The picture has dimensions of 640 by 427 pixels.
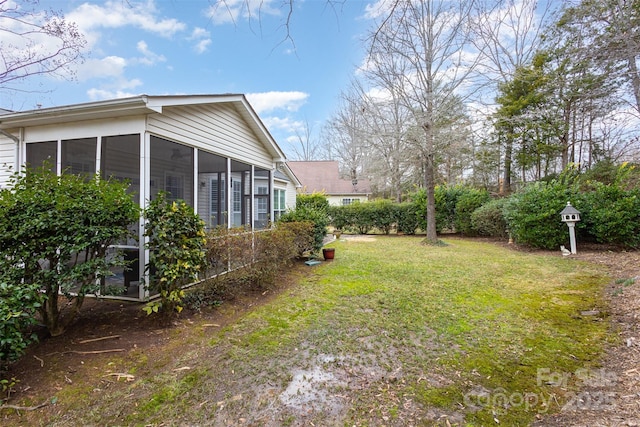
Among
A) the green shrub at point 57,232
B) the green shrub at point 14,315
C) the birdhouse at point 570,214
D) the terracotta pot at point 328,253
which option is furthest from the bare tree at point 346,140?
the green shrub at point 14,315

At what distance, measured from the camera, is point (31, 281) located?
2.98 meters

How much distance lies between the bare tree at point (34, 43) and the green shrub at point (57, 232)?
2868mm

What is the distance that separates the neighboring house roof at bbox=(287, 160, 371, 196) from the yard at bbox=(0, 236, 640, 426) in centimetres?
2113

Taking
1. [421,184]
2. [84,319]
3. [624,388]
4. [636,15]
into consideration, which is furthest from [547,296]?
[421,184]

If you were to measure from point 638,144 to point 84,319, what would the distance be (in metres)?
18.4

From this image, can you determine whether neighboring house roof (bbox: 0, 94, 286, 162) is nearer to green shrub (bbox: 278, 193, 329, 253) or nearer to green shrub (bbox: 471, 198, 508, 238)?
green shrub (bbox: 278, 193, 329, 253)

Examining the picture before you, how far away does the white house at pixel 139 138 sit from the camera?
4.35 metres

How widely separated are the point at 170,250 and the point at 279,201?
10083mm

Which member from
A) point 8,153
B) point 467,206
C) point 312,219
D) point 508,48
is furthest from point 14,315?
point 508,48

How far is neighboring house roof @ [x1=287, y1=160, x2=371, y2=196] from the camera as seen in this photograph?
26.2m

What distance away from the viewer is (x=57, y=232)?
3.09 meters

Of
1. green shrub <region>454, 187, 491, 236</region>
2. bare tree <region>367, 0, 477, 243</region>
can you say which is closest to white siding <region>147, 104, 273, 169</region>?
bare tree <region>367, 0, 477, 243</region>

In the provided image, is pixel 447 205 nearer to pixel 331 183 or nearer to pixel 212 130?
pixel 212 130

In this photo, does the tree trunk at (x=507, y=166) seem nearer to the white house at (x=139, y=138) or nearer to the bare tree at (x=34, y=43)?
the white house at (x=139, y=138)
